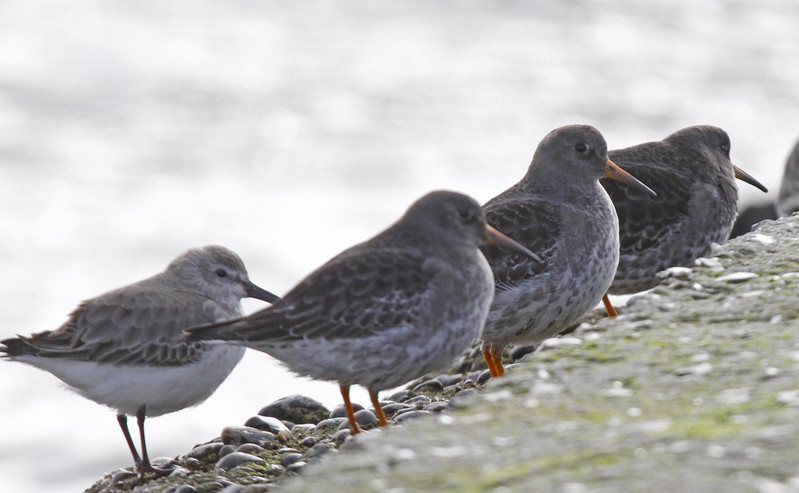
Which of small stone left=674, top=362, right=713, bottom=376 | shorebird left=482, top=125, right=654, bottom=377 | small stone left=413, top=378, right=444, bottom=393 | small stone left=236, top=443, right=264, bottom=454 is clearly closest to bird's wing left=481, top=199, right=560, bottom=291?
shorebird left=482, top=125, right=654, bottom=377

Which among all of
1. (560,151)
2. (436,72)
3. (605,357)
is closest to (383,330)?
(605,357)

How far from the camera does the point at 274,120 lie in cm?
1920

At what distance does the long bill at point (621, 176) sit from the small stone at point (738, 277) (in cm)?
237

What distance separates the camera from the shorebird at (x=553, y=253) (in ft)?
23.5

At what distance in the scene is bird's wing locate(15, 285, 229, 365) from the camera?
23.6ft

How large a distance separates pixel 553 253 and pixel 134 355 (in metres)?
2.79

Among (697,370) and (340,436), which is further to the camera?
(340,436)

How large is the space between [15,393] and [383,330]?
7.78m

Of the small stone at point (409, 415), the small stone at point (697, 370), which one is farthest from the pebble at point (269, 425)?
the small stone at point (697, 370)

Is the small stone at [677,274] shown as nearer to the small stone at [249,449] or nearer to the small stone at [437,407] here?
the small stone at [437,407]

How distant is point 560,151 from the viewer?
26.0 feet

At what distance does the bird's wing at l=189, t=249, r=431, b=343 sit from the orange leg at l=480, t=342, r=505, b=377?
1.71 metres

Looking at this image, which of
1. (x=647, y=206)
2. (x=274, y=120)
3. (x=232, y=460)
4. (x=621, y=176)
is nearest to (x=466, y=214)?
(x=232, y=460)

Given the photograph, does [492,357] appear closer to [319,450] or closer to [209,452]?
[319,450]
